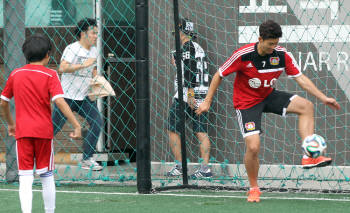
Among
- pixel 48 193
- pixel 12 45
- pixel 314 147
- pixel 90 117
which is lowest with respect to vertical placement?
pixel 48 193

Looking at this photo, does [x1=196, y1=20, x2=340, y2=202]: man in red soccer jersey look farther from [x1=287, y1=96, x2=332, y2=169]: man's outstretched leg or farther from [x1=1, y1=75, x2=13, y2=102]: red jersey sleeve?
[x1=1, y1=75, x2=13, y2=102]: red jersey sleeve

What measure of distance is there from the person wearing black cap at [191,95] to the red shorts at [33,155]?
A: 240 centimetres

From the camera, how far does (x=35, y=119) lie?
11.0 ft

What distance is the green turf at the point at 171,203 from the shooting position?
3957mm

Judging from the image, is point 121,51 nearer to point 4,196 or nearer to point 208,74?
point 208,74

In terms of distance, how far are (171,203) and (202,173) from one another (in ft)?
4.91

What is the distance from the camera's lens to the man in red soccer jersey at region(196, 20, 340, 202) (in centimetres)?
428

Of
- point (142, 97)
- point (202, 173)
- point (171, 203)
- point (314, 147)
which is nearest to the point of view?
point (314, 147)

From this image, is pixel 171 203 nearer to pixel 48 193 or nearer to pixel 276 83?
pixel 48 193

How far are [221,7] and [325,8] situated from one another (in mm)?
1211

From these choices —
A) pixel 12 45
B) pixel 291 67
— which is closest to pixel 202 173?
pixel 291 67

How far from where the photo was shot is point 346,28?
5.70 m

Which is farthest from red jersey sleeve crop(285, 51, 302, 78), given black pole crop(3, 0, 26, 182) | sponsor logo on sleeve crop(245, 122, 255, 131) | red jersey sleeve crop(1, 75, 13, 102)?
black pole crop(3, 0, 26, 182)

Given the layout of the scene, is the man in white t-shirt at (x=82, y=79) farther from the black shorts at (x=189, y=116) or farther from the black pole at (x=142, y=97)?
the black pole at (x=142, y=97)
